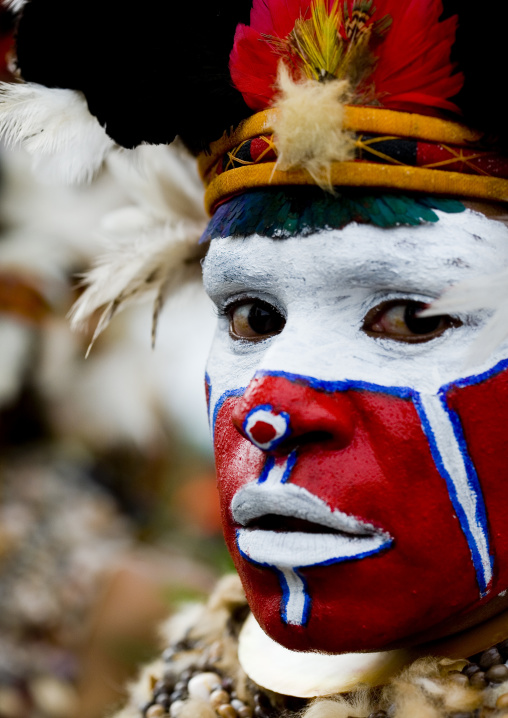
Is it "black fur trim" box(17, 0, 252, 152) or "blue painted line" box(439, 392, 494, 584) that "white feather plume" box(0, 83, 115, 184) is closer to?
"black fur trim" box(17, 0, 252, 152)

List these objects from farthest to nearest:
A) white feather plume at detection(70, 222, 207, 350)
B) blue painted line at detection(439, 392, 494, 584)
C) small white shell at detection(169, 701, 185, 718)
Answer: white feather plume at detection(70, 222, 207, 350)
small white shell at detection(169, 701, 185, 718)
blue painted line at detection(439, 392, 494, 584)

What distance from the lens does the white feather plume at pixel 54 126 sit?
76.6 inches

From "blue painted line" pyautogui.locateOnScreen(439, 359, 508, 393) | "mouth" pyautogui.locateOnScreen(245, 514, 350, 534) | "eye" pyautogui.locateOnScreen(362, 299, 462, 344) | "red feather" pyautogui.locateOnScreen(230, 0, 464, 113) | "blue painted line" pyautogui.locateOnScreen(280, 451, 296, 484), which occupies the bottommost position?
"mouth" pyautogui.locateOnScreen(245, 514, 350, 534)

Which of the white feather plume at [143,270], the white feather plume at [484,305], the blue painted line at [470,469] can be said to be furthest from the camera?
the white feather plume at [143,270]

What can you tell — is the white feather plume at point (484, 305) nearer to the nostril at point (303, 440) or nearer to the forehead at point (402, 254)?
the forehead at point (402, 254)

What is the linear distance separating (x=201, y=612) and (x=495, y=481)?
1156mm

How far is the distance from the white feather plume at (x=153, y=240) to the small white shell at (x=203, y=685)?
0.92 m

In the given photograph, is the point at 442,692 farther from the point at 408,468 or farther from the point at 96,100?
the point at 96,100

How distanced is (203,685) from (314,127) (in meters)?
1.35

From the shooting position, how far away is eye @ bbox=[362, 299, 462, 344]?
4.90 ft

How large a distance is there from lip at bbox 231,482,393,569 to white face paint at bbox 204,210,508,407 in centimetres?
23

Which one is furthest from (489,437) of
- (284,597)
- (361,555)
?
(284,597)

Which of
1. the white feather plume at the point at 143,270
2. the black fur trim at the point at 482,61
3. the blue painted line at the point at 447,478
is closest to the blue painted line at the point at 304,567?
the blue painted line at the point at 447,478

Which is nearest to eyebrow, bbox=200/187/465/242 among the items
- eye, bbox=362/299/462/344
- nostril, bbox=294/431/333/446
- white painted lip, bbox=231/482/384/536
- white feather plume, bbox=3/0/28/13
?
eye, bbox=362/299/462/344
